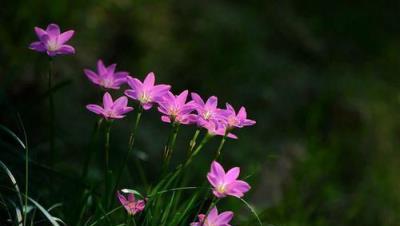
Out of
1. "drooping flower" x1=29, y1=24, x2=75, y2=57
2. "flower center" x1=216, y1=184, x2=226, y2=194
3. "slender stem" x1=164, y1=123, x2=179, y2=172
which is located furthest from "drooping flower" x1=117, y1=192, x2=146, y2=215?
"drooping flower" x1=29, y1=24, x2=75, y2=57

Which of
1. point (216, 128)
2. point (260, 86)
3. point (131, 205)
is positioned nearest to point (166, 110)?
point (216, 128)

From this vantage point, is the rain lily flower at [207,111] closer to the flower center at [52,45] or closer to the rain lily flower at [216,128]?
the rain lily flower at [216,128]

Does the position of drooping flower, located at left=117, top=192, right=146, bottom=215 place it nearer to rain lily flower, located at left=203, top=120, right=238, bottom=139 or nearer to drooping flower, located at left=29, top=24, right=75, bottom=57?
rain lily flower, located at left=203, top=120, right=238, bottom=139

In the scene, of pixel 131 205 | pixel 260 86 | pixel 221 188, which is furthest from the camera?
pixel 260 86

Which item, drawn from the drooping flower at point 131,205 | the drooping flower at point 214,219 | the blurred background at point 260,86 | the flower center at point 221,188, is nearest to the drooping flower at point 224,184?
the flower center at point 221,188

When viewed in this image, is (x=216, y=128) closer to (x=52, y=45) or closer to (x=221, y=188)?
(x=221, y=188)
